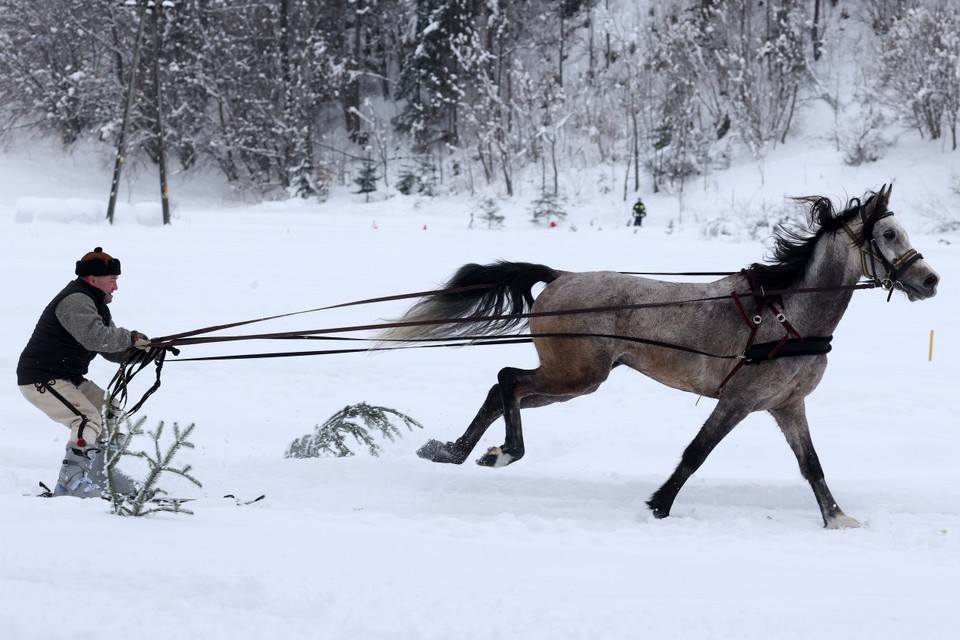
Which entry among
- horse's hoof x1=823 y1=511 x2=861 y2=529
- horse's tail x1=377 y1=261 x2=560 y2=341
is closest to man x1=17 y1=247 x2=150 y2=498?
horse's tail x1=377 y1=261 x2=560 y2=341

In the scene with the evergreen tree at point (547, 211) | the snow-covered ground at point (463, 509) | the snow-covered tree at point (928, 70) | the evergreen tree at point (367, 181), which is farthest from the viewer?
the evergreen tree at point (367, 181)

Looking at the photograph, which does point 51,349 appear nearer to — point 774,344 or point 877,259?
point 774,344

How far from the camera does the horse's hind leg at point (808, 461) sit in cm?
490

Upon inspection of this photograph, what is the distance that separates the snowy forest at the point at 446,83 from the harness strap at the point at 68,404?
25.9 m

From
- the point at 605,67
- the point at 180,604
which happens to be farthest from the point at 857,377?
the point at 605,67

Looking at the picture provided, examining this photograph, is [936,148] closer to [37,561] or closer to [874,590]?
[874,590]

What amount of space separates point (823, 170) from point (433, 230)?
41.0ft

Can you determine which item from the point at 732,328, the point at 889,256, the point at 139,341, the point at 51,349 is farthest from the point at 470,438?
the point at 889,256

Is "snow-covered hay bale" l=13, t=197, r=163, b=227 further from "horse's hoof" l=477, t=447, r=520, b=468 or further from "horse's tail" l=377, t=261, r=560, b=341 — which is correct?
"horse's hoof" l=477, t=447, r=520, b=468

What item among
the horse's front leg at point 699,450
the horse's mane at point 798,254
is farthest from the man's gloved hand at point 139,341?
the horse's mane at point 798,254

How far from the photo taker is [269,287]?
574 inches

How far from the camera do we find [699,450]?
503 cm

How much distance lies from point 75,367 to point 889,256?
15.7ft

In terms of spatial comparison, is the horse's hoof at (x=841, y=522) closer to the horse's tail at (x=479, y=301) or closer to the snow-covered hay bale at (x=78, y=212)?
the horse's tail at (x=479, y=301)
